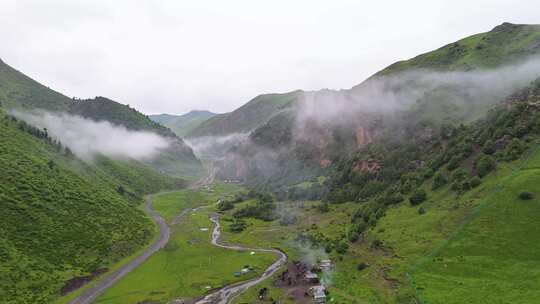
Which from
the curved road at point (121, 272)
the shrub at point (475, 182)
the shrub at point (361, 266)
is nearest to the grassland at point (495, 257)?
the shrub at point (475, 182)

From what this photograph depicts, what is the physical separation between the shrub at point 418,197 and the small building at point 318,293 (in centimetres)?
5010

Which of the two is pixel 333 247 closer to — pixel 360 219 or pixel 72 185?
pixel 360 219

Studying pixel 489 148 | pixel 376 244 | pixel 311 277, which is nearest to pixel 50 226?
pixel 311 277

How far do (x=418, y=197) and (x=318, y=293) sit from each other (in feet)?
182

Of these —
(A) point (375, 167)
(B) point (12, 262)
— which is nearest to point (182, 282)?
(B) point (12, 262)

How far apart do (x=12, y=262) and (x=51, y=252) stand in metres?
12.1

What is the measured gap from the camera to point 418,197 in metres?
122

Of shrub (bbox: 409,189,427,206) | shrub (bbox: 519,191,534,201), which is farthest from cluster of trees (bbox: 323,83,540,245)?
shrub (bbox: 519,191,534,201)

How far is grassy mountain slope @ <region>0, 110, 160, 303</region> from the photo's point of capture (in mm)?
95950

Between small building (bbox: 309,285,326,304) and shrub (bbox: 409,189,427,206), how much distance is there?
164 ft

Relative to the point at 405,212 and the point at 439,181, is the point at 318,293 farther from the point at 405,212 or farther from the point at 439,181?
the point at 439,181

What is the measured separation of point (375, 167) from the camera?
175 m

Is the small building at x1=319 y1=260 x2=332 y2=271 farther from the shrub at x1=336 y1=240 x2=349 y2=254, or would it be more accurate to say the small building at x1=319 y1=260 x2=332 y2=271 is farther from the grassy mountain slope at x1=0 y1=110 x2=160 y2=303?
the grassy mountain slope at x1=0 y1=110 x2=160 y2=303

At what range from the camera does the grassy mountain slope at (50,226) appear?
96.0 metres
